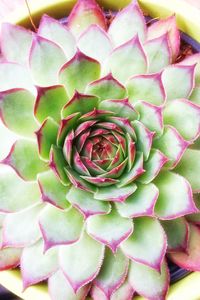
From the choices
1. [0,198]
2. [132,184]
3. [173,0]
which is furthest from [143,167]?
[173,0]

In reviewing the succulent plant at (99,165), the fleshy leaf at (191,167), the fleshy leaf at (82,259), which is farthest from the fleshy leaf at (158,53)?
the fleshy leaf at (82,259)

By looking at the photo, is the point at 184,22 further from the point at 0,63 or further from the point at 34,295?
the point at 34,295

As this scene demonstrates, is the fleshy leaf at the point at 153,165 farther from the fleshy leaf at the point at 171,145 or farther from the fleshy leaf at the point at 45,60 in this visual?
the fleshy leaf at the point at 45,60

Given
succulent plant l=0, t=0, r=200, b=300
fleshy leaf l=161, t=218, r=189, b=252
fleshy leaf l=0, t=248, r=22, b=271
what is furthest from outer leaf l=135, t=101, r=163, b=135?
fleshy leaf l=0, t=248, r=22, b=271

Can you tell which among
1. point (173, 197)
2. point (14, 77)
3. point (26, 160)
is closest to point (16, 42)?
point (14, 77)

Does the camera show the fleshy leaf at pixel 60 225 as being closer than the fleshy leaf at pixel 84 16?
Yes

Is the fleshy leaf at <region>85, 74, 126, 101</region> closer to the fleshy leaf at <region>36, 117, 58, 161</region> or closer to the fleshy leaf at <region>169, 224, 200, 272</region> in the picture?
the fleshy leaf at <region>36, 117, 58, 161</region>
